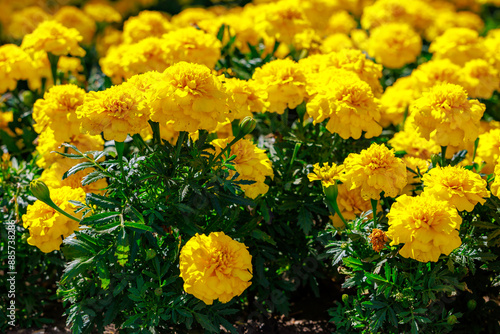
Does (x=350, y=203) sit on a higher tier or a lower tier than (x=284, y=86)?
lower

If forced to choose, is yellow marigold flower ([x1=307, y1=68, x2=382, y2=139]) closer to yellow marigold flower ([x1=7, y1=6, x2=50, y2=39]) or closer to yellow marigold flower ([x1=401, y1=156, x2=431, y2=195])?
yellow marigold flower ([x1=401, y1=156, x2=431, y2=195])

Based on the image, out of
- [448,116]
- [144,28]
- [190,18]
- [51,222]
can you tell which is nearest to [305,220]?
[448,116]

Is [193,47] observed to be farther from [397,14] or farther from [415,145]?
[397,14]

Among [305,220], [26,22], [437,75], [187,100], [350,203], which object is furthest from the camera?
[26,22]

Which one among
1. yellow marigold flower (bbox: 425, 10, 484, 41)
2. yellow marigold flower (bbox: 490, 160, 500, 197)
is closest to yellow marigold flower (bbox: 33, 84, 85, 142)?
yellow marigold flower (bbox: 490, 160, 500, 197)

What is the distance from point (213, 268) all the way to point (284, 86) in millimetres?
932

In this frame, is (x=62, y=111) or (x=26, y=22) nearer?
(x=62, y=111)

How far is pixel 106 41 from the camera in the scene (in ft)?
14.5

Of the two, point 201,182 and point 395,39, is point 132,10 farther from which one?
point 201,182

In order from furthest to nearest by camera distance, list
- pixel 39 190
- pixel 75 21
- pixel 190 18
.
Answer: pixel 75 21
pixel 190 18
pixel 39 190

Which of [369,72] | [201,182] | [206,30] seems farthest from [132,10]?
[201,182]

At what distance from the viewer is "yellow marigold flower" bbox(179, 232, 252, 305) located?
190cm

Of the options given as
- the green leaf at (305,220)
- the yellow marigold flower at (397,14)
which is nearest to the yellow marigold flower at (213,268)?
the green leaf at (305,220)

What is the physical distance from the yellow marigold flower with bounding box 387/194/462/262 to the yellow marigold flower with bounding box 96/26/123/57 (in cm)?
325
